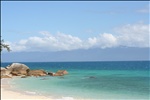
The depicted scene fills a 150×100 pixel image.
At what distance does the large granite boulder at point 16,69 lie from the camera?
60562 millimetres

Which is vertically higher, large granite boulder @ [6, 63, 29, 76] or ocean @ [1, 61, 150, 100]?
large granite boulder @ [6, 63, 29, 76]

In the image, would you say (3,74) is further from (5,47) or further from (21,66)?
(5,47)

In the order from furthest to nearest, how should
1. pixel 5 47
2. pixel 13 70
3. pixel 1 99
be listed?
1. pixel 13 70
2. pixel 5 47
3. pixel 1 99

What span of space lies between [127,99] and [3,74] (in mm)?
31244

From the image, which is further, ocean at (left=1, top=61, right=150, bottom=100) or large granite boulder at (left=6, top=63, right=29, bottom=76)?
large granite boulder at (left=6, top=63, right=29, bottom=76)

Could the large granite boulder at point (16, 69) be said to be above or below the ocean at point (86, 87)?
above

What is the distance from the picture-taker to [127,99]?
3002 cm

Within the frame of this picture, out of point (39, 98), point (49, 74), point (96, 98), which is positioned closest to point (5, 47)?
point (39, 98)

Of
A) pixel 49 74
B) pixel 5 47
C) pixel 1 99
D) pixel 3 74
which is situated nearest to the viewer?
pixel 1 99

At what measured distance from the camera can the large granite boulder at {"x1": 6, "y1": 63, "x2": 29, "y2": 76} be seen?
60562mm

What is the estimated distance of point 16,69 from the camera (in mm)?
61938

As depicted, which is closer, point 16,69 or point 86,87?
point 86,87

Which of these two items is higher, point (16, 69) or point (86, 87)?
point (16, 69)

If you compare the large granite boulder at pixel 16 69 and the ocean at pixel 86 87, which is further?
the large granite boulder at pixel 16 69
